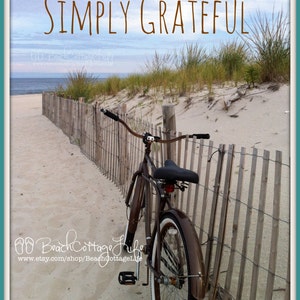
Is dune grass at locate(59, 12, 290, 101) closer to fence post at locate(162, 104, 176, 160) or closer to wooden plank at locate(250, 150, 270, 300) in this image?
fence post at locate(162, 104, 176, 160)

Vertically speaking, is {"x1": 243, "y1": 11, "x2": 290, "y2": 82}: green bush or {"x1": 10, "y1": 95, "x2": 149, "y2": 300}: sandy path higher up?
{"x1": 243, "y1": 11, "x2": 290, "y2": 82}: green bush

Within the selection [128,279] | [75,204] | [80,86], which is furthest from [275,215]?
[80,86]

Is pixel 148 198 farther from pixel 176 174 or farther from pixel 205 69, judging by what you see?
pixel 205 69

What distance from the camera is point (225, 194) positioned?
251 centimetres

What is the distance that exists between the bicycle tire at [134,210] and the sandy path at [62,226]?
130mm

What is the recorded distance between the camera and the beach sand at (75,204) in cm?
297

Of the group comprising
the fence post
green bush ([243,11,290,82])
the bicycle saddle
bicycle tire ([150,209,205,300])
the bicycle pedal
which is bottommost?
the bicycle pedal

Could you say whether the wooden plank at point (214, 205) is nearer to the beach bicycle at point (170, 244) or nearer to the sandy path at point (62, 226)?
the beach bicycle at point (170, 244)

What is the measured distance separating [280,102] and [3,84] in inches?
152

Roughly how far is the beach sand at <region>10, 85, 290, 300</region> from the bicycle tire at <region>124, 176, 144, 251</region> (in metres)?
0.13

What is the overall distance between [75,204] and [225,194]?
6.96 ft

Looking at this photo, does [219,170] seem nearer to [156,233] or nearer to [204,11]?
[156,233]

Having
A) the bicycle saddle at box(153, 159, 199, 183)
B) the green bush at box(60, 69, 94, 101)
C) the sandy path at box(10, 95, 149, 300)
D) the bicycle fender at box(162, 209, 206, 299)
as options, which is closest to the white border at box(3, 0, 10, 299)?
the sandy path at box(10, 95, 149, 300)

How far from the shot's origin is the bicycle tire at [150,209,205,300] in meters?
2.02
